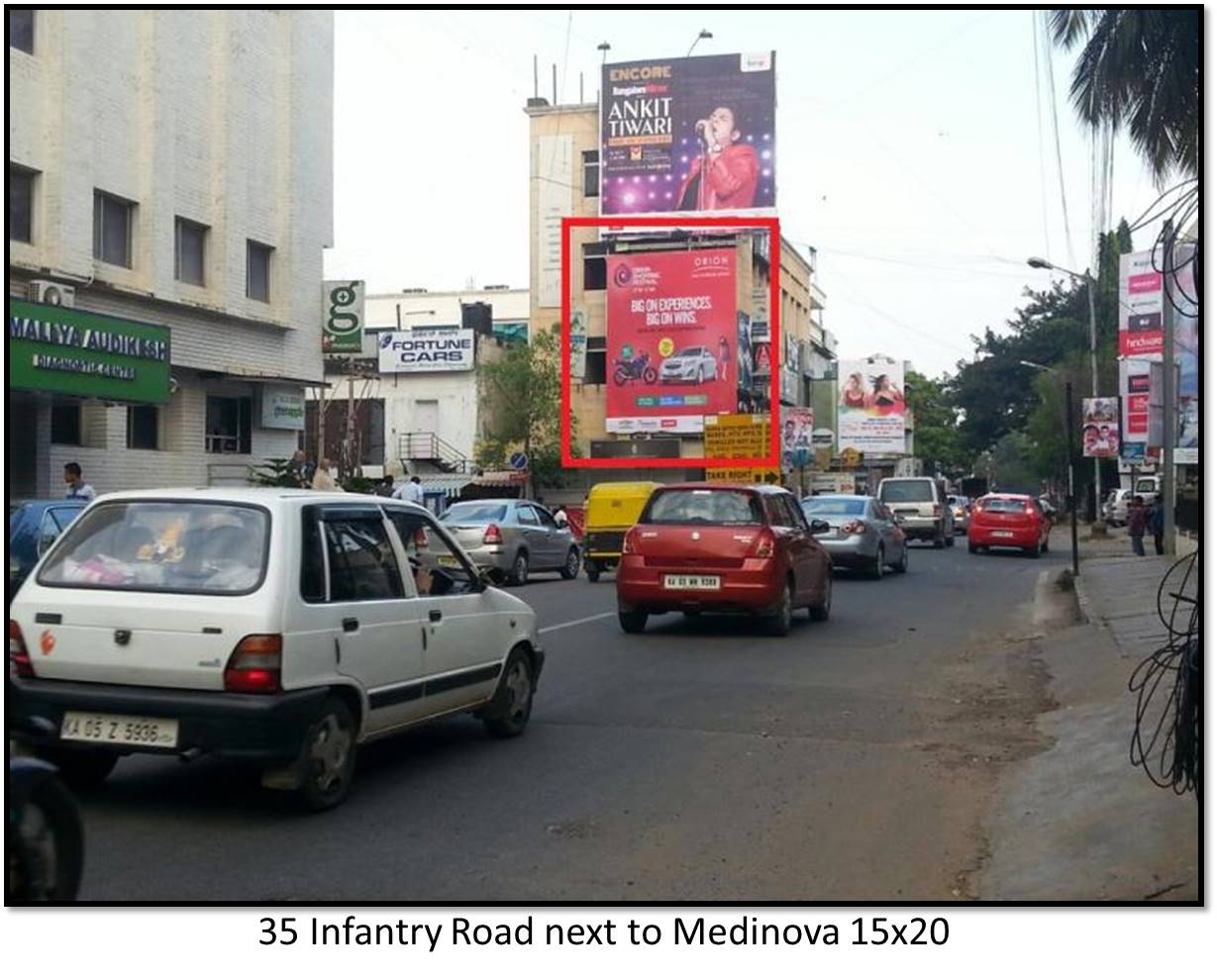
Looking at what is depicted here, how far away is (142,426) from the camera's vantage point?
2439 cm

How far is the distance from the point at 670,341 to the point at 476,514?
27.1 meters

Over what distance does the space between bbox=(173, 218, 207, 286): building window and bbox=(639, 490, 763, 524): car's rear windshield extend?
13.3 meters

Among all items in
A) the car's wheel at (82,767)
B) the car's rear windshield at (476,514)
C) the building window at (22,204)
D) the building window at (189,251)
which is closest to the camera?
the car's wheel at (82,767)

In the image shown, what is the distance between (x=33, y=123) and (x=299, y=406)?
28.9 feet

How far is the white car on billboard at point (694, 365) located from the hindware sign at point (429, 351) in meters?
Result: 7.54

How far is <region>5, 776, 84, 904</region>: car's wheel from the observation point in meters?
4.77

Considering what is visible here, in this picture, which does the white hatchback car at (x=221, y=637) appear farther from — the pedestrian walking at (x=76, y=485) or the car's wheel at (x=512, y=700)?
the pedestrian walking at (x=76, y=485)

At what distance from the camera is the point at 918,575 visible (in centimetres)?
2619

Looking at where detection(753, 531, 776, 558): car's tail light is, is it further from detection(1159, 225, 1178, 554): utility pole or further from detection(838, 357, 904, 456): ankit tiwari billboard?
detection(838, 357, 904, 456): ankit tiwari billboard

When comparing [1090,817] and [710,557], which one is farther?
[710,557]

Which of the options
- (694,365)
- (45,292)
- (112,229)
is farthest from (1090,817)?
(694,365)

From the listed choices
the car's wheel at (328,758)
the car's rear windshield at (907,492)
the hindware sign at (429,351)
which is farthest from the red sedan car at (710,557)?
the hindware sign at (429,351)

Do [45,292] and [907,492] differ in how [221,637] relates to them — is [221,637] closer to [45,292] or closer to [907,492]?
[45,292]

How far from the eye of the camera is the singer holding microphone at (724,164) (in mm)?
50344
